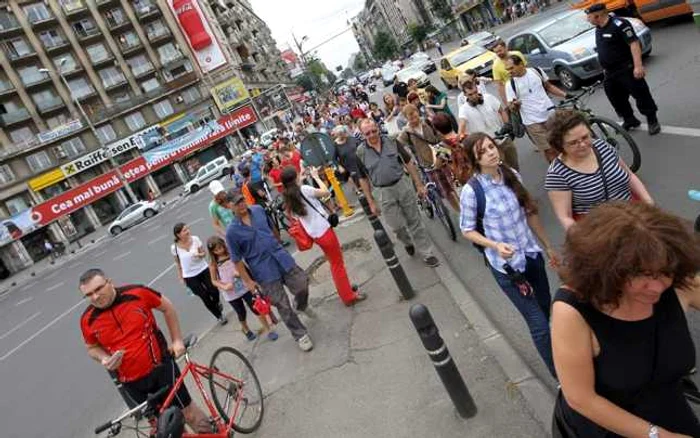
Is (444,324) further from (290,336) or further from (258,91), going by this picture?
(258,91)

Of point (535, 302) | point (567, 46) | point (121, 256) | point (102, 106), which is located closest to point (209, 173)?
point (121, 256)

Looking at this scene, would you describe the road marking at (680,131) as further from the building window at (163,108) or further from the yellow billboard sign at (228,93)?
the building window at (163,108)

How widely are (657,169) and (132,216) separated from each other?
34696 millimetres

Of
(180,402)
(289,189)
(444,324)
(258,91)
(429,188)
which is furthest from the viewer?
(258,91)

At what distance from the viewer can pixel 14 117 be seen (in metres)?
48.1

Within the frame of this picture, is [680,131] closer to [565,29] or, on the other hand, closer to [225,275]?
[225,275]

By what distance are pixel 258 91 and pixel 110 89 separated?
1966 cm

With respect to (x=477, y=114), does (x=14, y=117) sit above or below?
above

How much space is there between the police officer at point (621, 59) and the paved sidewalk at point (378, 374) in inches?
144

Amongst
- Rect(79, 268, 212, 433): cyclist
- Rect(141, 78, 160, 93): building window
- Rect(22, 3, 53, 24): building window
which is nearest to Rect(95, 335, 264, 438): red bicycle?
Rect(79, 268, 212, 433): cyclist

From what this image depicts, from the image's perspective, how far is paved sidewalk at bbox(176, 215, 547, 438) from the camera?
12.4ft

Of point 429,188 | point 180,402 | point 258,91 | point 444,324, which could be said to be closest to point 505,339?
point 444,324

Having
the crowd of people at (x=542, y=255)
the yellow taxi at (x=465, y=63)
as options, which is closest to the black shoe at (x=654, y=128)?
the crowd of people at (x=542, y=255)

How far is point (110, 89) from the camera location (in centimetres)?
5378
